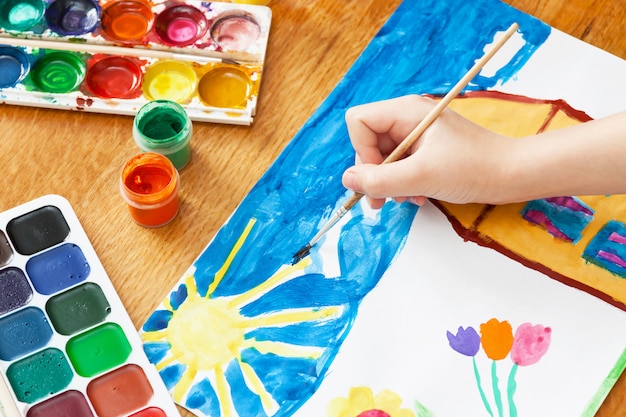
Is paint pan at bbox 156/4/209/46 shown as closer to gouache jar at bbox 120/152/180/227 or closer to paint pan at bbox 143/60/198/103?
paint pan at bbox 143/60/198/103

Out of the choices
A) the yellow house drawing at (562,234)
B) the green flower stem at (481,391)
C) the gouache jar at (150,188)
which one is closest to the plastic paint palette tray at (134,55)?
the gouache jar at (150,188)

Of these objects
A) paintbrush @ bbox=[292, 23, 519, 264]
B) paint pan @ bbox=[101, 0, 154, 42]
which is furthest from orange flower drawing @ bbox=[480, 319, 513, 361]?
paint pan @ bbox=[101, 0, 154, 42]

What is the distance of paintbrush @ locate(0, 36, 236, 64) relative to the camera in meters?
1.19

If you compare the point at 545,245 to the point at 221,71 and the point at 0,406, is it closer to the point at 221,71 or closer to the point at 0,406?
the point at 221,71

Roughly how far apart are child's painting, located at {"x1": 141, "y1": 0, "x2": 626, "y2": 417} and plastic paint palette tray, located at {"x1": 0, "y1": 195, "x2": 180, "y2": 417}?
0.04m

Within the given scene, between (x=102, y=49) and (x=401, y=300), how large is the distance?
599 mm

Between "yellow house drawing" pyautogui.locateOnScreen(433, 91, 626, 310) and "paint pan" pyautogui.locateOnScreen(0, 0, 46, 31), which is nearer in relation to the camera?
"yellow house drawing" pyautogui.locateOnScreen(433, 91, 626, 310)

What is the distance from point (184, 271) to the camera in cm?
108

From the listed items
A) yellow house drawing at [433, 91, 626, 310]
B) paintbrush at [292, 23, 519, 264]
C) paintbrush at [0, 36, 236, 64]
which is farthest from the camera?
paintbrush at [0, 36, 236, 64]

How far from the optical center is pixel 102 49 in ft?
3.91

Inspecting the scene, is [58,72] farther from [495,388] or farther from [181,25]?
[495,388]

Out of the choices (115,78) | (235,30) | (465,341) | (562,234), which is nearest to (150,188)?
(115,78)

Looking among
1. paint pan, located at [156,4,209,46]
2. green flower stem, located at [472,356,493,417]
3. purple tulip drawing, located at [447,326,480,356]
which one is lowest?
green flower stem, located at [472,356,493,417]

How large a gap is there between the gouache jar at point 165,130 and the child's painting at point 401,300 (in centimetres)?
12
